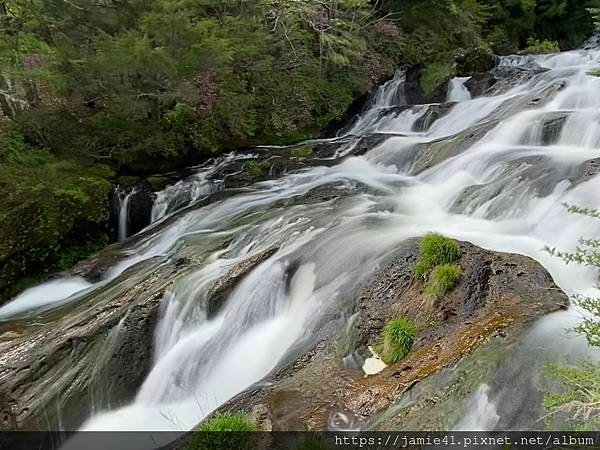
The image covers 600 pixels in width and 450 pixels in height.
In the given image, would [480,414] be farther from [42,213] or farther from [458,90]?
[458,90]

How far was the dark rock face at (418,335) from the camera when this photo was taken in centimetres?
372

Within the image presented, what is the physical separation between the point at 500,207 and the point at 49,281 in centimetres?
740

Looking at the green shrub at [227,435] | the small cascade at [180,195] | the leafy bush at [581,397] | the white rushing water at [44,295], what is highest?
the leafy bush at [581,397]

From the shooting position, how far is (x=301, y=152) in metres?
12.0

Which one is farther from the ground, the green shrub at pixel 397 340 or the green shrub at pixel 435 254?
the green shrub at pixel 435 254

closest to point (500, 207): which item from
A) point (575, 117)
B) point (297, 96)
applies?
point (575, 117)

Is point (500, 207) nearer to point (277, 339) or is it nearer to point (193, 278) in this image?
point (277, 339)

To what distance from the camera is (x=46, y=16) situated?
8945mm

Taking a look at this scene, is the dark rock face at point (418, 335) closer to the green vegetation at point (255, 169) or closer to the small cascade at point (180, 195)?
the small cascade at point (180, 195)

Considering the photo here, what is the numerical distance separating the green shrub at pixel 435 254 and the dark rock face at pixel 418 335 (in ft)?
0.32

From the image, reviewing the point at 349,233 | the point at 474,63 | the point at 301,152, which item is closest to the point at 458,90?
the point at 474,63

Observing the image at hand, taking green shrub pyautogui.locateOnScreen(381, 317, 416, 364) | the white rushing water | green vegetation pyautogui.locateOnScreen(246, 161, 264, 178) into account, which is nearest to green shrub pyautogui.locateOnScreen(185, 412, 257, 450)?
green shrub pyautogui.locateOnScreen(381, 317, 416, 364)

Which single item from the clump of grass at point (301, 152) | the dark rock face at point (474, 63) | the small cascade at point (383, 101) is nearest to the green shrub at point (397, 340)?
the clump of grass at point (301, 152)

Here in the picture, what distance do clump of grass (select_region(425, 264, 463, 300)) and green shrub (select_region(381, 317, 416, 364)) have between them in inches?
16.1
